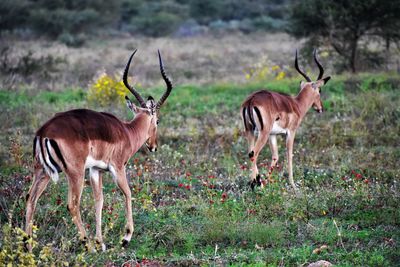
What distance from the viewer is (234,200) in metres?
7.59

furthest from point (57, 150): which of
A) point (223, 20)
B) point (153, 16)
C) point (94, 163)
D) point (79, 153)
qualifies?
point (223, 20)

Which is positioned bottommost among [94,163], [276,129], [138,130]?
[276,129]

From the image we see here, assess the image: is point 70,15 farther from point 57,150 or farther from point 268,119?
point 57,150

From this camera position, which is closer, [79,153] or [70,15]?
[79,153]

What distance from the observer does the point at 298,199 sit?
767 centimetres

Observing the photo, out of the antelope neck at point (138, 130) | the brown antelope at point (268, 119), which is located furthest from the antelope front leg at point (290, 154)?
the antelope neck at point (138, 130)

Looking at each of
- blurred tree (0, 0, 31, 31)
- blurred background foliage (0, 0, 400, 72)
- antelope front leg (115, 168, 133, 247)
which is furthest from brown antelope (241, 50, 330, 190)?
blurred tree (0, 0, 31, 31)

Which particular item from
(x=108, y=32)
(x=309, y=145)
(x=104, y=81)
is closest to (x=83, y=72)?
(x=104, y=81)

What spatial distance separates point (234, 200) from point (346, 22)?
11818 millimetres

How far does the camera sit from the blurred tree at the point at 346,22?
1782 centimetres

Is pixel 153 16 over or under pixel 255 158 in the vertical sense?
over

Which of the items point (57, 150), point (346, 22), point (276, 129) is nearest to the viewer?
point (57, 150)

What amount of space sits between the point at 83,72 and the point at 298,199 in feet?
45.0

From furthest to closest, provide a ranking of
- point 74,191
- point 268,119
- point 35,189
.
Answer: point 268,119 < point 35,189 < point 74,191
